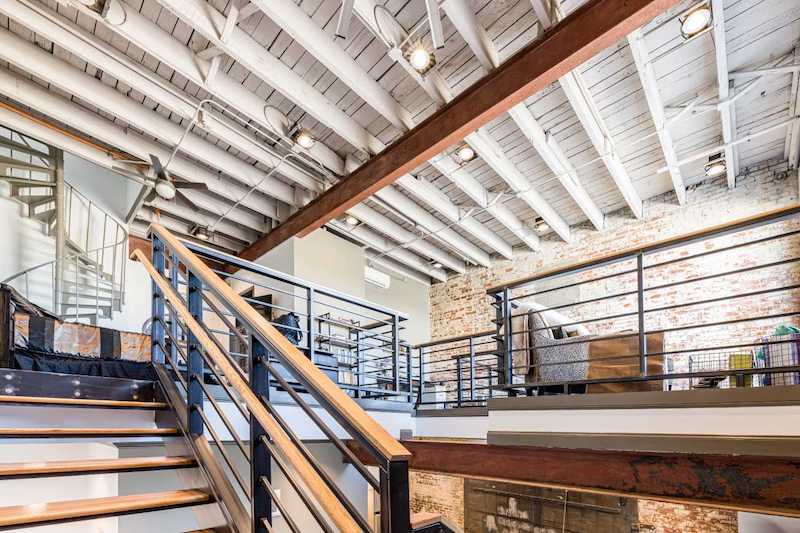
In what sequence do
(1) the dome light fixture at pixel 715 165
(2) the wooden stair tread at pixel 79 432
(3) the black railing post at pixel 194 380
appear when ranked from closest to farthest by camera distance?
(2) the wooden stair tread at pixel 79 432 → (3) the black railing post at pixel 194 380 → (1) the dome light fixture at pixel 715 165

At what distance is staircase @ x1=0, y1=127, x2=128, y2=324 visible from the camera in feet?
17.5

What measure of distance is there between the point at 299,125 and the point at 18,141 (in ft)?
10.3

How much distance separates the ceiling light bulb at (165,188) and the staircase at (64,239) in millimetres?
1272

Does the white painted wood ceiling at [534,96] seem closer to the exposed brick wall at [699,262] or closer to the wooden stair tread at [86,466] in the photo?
the exposed brick wall at [699,262]

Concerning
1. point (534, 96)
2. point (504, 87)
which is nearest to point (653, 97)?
point (534, 96)

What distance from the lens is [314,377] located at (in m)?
1.34

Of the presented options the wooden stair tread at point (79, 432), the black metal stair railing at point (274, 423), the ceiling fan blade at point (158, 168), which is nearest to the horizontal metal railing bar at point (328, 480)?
the black metal stair railing at point (274, 423)

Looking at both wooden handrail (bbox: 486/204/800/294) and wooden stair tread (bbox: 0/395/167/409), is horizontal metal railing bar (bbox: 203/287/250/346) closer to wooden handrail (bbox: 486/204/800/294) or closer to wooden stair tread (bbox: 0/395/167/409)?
wooden stair tread (bbox: 0/395/167/409)

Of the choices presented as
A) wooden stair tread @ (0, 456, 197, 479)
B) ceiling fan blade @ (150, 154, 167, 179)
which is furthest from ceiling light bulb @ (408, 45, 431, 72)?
wooden stair tread @ (0, 456, 197, 479)

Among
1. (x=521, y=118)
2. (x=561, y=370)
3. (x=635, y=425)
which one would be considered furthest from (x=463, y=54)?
(x=635, y=425)

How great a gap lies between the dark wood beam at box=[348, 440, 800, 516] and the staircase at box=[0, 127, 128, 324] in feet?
15.5

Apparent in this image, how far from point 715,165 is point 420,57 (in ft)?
14.2

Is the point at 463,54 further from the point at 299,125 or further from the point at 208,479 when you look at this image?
the point at 208,479

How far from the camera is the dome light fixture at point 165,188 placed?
5.30m
